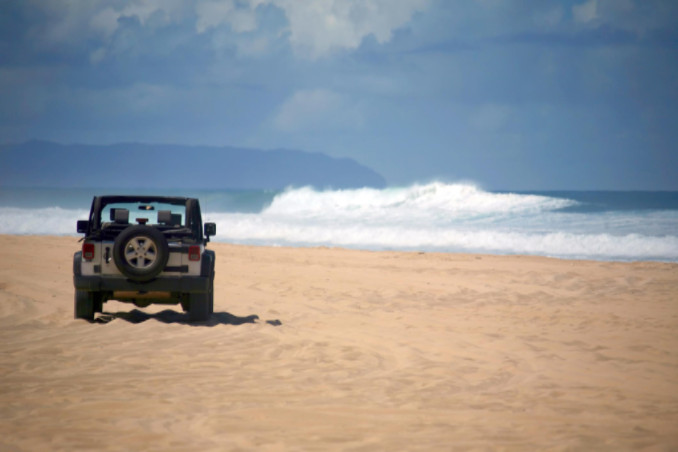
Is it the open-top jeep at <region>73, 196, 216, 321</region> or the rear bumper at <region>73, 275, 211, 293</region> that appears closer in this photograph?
the open-top jeep at <region>73, 196, 216, 321</region>

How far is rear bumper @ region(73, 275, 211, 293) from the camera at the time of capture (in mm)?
8023

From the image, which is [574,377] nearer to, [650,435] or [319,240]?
[650,435]

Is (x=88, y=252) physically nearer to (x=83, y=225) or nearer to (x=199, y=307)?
(x=83, y=225)

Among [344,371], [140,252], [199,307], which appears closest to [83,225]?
[140,252]

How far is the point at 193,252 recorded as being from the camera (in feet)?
26.8

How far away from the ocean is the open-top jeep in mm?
17175

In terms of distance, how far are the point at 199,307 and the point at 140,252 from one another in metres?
1.15

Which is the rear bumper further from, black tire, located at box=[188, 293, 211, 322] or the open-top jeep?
black tire, located at box=[188, 293, 211, 322]

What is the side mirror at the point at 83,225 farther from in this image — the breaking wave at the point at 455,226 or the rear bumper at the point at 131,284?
the breaking wave at the point at 455,226

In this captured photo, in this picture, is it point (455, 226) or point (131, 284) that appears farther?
point (455, 226)

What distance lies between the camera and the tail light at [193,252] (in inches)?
321

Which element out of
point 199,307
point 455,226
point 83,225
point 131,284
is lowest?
point 199,307

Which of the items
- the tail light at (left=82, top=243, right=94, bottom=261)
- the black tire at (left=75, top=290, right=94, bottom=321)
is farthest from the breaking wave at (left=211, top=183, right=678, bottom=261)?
the tail light at (left=82, top=243, right=94, bottom=261)

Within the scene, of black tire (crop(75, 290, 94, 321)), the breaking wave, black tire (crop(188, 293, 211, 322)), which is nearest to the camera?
black tire (crop(75, 290, 94, 321))
